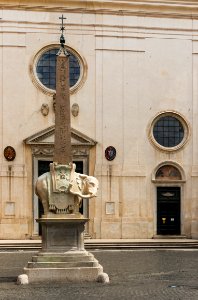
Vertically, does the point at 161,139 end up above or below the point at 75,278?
above

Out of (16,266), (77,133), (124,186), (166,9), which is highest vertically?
(166,9)

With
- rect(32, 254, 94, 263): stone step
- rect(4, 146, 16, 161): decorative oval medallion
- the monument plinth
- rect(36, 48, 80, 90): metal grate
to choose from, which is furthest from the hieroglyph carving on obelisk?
rect(36, 48, 80, 90): metal grate

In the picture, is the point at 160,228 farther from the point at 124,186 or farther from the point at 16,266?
the point at 16,266

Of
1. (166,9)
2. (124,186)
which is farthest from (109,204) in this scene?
(166,9)

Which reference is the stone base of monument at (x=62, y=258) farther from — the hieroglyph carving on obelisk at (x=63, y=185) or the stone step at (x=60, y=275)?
the hieroglyph carving on obelisk at (x=63, y=185)

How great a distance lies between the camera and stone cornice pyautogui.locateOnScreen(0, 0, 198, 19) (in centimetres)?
3784

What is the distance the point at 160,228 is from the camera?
126 feet

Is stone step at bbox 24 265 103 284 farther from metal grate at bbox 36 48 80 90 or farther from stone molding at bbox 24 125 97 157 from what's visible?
metal grate at bbox 36 48 80 90

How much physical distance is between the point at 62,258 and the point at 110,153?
19140mm

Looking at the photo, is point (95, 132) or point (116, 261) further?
point (95, 132)

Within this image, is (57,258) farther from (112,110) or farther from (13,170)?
(112,110)

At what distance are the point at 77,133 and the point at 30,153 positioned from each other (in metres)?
2.37

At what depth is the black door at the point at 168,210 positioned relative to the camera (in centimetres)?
3844

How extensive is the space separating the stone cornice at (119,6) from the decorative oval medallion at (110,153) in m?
6.51
